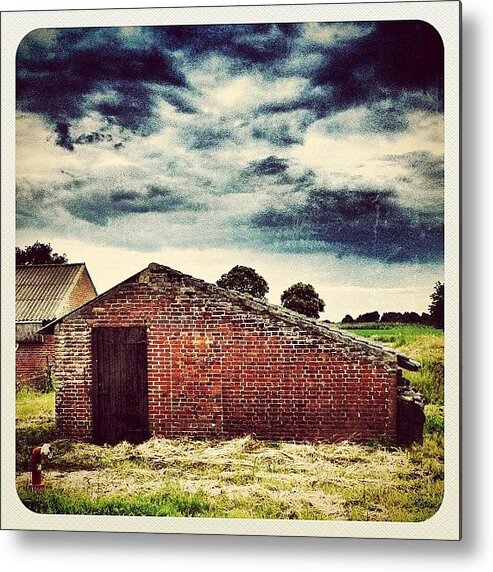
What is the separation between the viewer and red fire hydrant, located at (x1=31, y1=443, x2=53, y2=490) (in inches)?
161

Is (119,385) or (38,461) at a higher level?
(119,385)

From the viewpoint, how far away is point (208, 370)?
405cm

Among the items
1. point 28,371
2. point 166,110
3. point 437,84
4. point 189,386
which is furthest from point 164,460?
point 437,84

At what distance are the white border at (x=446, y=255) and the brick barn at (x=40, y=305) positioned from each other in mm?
37

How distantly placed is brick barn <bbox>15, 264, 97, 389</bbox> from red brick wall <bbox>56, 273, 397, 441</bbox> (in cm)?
6

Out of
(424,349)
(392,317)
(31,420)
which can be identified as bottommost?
(31,420)

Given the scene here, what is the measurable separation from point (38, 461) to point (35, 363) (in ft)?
1.20

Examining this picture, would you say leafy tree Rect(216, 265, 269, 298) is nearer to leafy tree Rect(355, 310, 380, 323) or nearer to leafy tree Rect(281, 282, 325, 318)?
leafy tree Rect(281, 282, 325, 318)

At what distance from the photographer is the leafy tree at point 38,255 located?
4102 millimetres

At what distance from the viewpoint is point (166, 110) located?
405cm

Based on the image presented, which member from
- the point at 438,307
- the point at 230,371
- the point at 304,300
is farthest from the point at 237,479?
the point at 438,307

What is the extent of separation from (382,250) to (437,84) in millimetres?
619

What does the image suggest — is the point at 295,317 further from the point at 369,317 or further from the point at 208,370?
the point at 208,370

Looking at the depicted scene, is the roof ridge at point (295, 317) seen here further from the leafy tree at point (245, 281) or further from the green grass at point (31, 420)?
the green grass at point (31, 420)
